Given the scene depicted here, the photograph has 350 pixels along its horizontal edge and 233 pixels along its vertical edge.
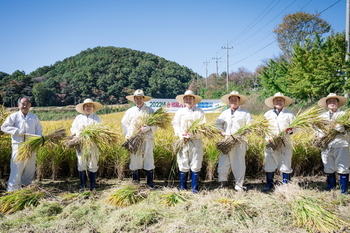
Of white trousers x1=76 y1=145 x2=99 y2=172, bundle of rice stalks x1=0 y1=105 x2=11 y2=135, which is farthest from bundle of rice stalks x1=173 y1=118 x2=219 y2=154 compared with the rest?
bundle of rice stalks x1=0 y1=105 x2=11 y2=135

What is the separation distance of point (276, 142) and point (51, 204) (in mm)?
3493

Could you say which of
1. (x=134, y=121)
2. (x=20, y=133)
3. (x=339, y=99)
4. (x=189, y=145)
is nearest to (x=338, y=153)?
(x=339, y=99)

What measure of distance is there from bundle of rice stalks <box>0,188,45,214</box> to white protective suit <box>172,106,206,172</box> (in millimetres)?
2235

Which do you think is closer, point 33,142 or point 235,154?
point 33,142

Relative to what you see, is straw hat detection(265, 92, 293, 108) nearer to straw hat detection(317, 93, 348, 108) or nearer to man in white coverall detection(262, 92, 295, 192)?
man in white coverall detection(262, 92, 295, 192)

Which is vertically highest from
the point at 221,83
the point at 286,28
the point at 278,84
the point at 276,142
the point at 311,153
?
the point at 286,28

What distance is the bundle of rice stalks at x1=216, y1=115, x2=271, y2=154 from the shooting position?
3980 mm

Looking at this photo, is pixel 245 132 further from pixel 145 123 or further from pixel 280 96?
pixel 145 123

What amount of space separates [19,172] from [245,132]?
3.70 m

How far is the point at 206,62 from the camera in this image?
50.6 metres

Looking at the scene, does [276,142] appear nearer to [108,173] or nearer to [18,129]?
[108,173]

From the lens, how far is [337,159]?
164 inches

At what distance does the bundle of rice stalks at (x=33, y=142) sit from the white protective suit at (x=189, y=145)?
195cm

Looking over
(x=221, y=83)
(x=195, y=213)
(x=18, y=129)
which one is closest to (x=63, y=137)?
(x=18, y=129)
